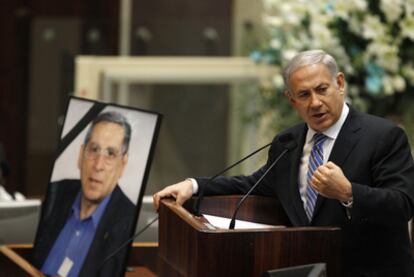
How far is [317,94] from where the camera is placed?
10.8 feet

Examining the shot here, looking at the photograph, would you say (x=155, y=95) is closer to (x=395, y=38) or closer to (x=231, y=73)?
(x=231, y=73)

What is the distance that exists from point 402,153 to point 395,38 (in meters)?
2.35

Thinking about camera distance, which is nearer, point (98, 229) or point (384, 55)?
point (98, 229)

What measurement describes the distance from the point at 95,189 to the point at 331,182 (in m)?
1.14

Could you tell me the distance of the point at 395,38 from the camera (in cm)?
548

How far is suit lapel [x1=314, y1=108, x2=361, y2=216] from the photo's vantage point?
326 cm

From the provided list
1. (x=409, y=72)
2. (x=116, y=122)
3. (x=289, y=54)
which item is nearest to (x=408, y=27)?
(x=409, y=72)

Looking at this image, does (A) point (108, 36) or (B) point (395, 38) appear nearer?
(B) point (395, 38)

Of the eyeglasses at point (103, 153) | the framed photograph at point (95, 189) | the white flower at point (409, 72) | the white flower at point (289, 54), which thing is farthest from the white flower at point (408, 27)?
the eyeglasses at point (103, 153)

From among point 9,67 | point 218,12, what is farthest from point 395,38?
point 9,67

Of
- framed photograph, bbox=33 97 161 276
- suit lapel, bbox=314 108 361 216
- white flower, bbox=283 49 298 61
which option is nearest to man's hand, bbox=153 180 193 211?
framed photograph, bbox=33 97 161 276

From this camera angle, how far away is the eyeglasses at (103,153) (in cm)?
382

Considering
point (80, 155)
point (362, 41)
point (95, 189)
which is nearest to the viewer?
point (95, 189)

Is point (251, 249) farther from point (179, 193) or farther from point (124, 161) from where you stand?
point (124, 161)
